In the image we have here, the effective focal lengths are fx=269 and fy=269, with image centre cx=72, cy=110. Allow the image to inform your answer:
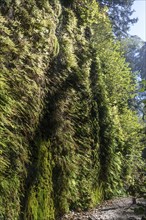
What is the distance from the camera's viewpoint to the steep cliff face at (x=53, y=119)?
4.76m

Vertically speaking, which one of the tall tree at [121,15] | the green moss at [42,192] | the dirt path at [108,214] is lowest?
the dirt path at [108,214]

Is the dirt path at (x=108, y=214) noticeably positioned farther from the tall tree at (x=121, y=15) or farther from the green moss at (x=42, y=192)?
the tall tree at (x=121, y=15)

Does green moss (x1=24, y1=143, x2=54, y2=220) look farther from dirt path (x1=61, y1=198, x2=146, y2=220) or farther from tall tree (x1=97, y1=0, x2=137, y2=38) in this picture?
tall tree (x1=97, y1=0, x2=137, y2=38)

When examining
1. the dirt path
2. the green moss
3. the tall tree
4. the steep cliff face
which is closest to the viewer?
the steep cliff face

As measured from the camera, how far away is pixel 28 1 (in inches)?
255

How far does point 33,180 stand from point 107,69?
24.1 ft

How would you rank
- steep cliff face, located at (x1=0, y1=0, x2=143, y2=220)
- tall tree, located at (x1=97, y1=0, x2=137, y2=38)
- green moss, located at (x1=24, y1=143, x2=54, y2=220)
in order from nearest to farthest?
1. steep cliff face, located at (x1=0, y1=0, x2=143, y2=220)
2. green moss, located at (x1=24, y1=143, x2=54, y2=220)
3. tall tree, located at (x1=97, y1=0, x2=137, y2=38)

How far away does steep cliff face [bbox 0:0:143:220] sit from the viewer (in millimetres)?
4762

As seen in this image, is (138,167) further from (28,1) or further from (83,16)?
(28,1)

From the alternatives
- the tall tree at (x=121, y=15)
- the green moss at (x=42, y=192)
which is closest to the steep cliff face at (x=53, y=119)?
the green moss at (x=42, y=192)

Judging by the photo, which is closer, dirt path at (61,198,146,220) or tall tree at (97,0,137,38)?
dirt path at (61,198,146,220)

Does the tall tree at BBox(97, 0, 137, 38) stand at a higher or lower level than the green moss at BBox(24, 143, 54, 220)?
higher

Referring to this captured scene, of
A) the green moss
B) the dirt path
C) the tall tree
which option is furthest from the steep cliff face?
the tall tree

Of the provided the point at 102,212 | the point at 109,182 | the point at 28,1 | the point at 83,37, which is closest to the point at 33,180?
the point at 102,212
